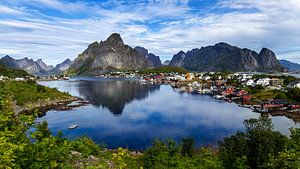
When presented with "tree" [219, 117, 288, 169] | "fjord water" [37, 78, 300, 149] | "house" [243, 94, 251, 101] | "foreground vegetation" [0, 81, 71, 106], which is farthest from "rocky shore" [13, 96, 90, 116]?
"tree" [219, 117, 288, 169]

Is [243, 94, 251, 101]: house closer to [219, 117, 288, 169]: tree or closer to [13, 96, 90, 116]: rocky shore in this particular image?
[13, 96, 90, 116]: rocky shore

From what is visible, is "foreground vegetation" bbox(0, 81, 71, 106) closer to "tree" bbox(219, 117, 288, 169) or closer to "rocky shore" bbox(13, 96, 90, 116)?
"rocky shore" bbox(13, 96, 90, 116)

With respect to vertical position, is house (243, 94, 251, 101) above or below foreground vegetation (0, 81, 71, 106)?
below

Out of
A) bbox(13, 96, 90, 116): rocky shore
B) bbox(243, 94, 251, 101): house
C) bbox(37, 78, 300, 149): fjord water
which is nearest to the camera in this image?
bbox(37, 78, 300, 149): fjord water

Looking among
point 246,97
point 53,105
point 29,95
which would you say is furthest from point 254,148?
point 29,95

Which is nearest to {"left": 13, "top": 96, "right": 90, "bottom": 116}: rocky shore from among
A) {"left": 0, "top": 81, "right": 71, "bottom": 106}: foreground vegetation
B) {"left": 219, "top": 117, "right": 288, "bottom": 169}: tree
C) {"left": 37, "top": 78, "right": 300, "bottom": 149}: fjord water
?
{"left": 0, "top": 81, "right": 71, "bottom": 106}: foreground vegetation

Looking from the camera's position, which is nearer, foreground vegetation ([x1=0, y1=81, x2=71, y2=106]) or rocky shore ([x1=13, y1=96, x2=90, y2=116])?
rocky shore ([x1=13, y1=96, x2=90, y2=116])

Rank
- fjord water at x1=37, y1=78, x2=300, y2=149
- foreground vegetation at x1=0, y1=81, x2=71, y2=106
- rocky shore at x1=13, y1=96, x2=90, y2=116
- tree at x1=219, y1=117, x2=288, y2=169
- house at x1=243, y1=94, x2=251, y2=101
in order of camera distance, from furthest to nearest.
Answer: house at x1=243, y1=94, x2=251, y2=101 < foreground vegetation at x1=0, y1=81, x2=71, y2=106 < rocky shore at x1=13, y1=96, x2=90, y2=116 < fjord water at x1=37, y1=78, x2=300, y2=149 < tree at x1=219, y1=117, x2=288, y2=169

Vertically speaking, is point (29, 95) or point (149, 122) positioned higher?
point (29, 95)

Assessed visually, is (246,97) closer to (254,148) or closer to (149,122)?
(149,122)

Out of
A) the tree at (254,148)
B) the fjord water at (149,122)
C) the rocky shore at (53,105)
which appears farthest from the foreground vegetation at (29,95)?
the tree at (254,148)

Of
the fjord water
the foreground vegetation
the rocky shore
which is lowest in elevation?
the fjord water

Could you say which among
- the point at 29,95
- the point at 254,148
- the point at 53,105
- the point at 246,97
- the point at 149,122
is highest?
the point at 254,148

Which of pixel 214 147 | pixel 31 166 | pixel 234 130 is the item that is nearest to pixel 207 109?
pixel 234 130
